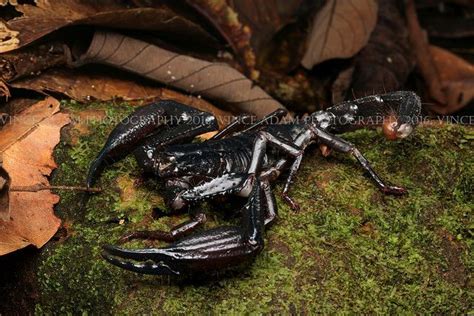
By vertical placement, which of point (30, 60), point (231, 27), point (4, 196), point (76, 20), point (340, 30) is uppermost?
point (76, 20)

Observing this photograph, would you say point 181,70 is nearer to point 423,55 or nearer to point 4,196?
point 4,196

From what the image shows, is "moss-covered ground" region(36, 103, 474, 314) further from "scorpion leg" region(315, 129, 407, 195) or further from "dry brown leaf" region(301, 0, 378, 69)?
"dry brown leaf" region(301, 0, 378, 69)

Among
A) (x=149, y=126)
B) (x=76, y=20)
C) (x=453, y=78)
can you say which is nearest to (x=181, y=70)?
(x=76, y=20)

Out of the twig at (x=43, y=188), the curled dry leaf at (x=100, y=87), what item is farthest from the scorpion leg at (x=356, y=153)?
the twig at (x=43, y=188)

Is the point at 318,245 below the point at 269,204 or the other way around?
below

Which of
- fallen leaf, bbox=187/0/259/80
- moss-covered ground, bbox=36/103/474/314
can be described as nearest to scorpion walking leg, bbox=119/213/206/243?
moss-covered ground, bbox=36/103/474/314

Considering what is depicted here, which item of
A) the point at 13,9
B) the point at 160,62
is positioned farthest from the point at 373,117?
the point at 13,9

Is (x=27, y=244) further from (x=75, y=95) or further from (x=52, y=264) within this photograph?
(x=75, y=95)
